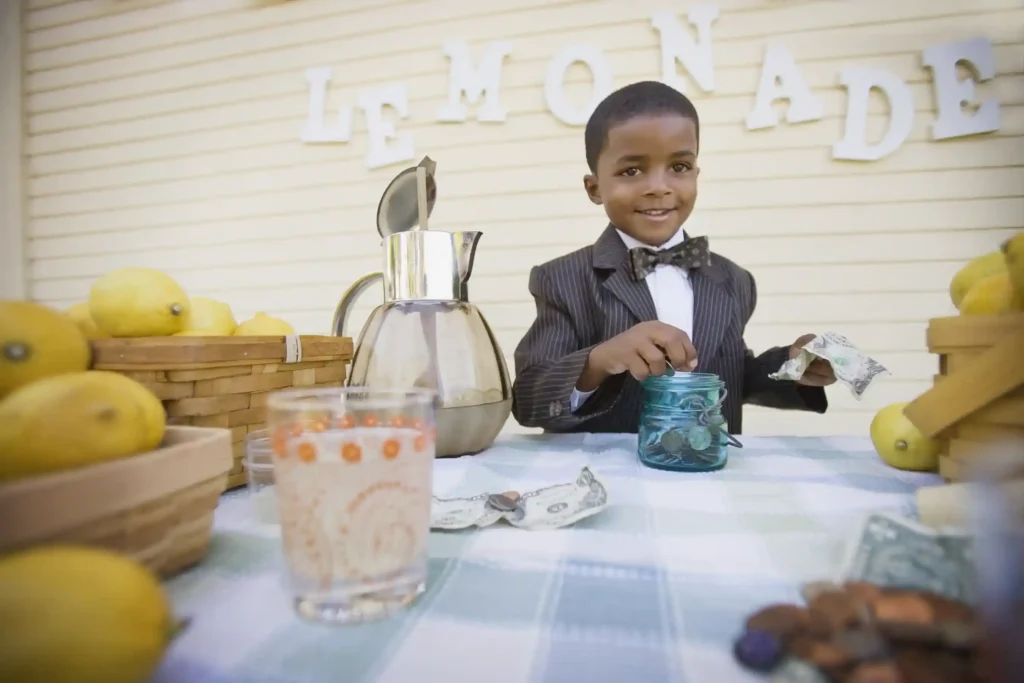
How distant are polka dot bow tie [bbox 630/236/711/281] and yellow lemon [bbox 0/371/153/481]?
0.75m

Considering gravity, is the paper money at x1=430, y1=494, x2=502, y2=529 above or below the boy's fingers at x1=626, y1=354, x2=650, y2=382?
below

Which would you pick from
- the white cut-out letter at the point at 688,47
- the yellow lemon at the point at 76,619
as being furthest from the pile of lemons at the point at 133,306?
the white cut-out letter at the point at 688,47

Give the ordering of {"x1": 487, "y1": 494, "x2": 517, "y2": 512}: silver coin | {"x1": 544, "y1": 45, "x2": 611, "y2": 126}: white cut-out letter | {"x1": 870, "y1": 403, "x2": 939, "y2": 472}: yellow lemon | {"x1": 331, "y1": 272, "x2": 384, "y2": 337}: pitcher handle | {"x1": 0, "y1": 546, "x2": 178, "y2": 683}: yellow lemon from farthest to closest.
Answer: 1. {"x1": 544, "y1": 45, "x2": 611, "y2": 126}: white cut-out letter
2. {"x1": 331, "y1": 272, "x2": 384, "y2": 337}: pitcher handle
3. {"x1": 870, "y1": 403, "x2": 939, "y2": 472}: yellow lemon
4. {"x1": 487, "y1": 494, "x2": 517, "y2": 512}: silver coin
5. {"x1": 0, "y1": 546, "x2": 178, "y2": 683}: yellow lemon

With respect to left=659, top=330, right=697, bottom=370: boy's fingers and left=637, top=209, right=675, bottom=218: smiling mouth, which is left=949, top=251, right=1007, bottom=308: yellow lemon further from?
left=637, top=209, right=675, bottom=218: smiling mouth

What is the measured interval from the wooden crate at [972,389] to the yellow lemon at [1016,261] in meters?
0.02

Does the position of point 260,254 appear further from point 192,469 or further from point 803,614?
point 803,614

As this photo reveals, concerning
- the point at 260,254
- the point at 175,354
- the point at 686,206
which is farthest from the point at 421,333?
Result: the point at 260,254

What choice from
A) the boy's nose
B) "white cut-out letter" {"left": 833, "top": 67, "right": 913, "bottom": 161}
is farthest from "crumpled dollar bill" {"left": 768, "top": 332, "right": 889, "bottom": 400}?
"white cut-out letter" {"left": 833, "top": 67, "right": 913, "bottom": 161}

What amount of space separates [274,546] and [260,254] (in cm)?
158

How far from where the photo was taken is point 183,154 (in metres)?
1.65

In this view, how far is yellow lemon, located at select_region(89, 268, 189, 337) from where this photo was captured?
1.49 feet

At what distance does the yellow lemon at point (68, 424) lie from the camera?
0.20 m

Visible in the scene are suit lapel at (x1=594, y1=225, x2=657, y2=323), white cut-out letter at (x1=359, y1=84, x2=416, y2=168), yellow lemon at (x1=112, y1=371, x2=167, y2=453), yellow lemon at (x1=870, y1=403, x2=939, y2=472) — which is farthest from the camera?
white cut-out letter at (x1=359, y1=84, x2=416, y2=168)

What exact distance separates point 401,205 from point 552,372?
0.33 m
